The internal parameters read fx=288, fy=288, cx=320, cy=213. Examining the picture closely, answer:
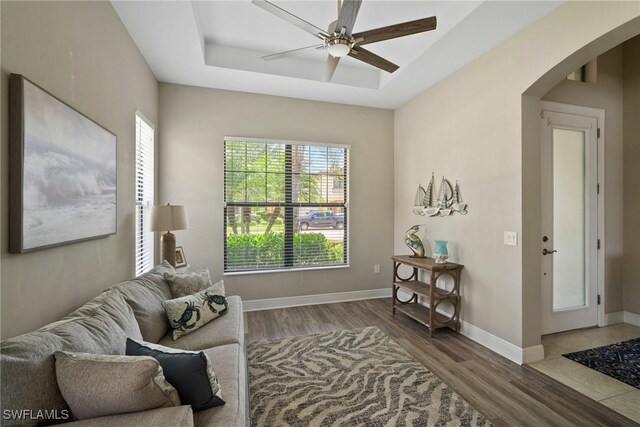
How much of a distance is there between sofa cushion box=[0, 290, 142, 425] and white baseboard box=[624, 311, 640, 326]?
5042 millimetres

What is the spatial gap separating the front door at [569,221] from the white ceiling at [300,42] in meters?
1.15

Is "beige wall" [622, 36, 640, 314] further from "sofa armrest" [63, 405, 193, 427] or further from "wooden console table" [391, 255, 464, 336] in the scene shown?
"sofa armrest" [63, 405, 193, 427]

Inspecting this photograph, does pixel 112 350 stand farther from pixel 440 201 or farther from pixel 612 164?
pixel 612 164

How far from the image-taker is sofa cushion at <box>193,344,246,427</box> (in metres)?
1.21

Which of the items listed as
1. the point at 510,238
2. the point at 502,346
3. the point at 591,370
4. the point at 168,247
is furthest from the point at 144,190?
the point at 591,370

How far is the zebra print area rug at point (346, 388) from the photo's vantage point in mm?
1878

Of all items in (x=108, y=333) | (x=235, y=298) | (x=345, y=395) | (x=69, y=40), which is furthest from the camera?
(x=235, y=298)

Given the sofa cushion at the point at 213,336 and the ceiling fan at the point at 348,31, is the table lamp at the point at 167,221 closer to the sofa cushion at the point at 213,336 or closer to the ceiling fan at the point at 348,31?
the sofa cushion at the point at 213,336

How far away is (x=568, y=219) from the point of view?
10.2 feet

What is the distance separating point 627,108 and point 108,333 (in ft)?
17.6

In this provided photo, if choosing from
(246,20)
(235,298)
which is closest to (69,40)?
(246,20)

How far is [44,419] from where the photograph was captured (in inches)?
39.2

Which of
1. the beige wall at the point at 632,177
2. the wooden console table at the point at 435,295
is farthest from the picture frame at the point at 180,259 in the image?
the beige wall at the point at 632,177

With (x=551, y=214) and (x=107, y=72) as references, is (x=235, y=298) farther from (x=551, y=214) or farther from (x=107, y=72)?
(x=551, y=214)
